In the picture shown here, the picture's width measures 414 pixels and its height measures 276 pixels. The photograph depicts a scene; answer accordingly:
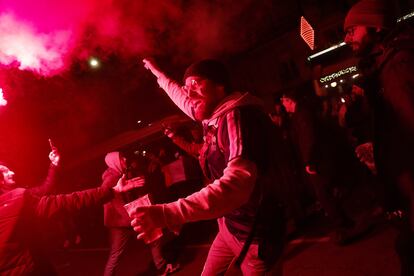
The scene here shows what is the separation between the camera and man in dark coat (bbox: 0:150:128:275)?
339 centimetres

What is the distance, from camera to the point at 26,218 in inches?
140

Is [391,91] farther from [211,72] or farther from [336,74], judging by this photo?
[336,74]

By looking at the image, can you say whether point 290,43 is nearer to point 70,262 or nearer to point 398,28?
point 70,262

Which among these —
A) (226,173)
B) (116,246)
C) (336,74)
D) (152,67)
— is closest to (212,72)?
(226,173)

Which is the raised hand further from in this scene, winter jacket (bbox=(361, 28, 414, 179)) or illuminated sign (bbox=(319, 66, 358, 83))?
illuminated sign (bbox=(319, 66, 358, 83))

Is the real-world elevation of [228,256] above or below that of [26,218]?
below

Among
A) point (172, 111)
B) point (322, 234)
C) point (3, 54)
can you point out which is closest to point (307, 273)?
point (322, 234)

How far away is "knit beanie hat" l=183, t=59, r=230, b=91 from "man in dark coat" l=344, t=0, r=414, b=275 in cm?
98

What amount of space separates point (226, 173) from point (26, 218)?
2.75m

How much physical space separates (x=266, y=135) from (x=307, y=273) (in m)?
3.01

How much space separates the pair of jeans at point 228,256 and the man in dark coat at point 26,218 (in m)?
1.57

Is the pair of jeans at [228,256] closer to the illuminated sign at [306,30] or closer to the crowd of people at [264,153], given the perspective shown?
the crowd of people at [264,153]

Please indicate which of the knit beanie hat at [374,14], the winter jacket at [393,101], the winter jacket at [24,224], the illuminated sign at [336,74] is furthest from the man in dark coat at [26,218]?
the illuminated sign at [336,74]

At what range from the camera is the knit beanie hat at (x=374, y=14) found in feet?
7.63
